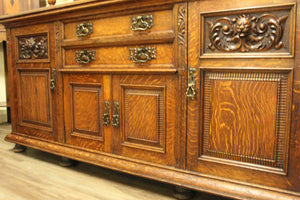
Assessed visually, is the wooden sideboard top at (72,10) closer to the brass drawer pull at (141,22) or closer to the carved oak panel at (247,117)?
the brass drawer pull at (141,22)

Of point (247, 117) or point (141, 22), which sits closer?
point (247, 117)

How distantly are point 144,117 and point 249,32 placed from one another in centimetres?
54

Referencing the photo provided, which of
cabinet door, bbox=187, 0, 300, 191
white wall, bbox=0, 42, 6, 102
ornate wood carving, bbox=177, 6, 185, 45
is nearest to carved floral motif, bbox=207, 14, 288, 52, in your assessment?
cabinet door, bbox=187, 0, 300, 191

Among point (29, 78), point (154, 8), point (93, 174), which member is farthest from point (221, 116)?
point (29, 78)

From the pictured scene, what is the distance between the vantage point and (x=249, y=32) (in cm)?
90

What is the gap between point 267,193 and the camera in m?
0.90

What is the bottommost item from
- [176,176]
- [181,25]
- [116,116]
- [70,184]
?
[70,184]

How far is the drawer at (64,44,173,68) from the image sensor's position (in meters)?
1.09

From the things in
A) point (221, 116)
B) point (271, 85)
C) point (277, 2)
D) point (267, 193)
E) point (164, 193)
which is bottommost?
point (164, 193)

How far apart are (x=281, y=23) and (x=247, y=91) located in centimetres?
24

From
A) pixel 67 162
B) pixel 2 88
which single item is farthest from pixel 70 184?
pixel 2 88

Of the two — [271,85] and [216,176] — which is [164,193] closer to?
[216,176]

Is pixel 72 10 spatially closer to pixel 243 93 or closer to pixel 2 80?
pixel 243 93

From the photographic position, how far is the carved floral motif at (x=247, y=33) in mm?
855
